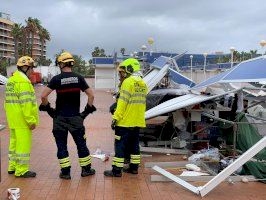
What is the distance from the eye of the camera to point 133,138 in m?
7.44

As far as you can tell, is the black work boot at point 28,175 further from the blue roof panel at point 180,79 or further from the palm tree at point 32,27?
the palm tree at point 32,27

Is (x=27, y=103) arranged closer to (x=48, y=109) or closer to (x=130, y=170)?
(x=48, y=109)

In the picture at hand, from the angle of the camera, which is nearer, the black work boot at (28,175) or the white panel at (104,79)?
the black work boot at (28,175)

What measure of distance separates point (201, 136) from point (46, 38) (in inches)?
3554

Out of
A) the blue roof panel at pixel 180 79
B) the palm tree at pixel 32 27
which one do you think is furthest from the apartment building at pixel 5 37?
the blue roof panel at pixel 180 79

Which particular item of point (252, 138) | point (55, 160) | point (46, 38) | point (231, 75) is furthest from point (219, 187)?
point (46, 38)

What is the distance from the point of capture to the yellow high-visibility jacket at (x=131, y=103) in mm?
7121

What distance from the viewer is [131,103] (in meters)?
7.23

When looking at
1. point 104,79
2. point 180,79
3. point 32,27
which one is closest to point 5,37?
point 32,27

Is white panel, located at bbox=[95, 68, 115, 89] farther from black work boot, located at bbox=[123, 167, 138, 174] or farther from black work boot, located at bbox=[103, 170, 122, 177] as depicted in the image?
black work boot, located at bbox=[103, 170, 122, 177]

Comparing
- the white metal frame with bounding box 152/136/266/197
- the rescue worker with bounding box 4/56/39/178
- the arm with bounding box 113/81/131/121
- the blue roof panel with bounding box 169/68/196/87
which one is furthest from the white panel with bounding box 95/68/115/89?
the white metal frame with bounding box 152/136/266/197

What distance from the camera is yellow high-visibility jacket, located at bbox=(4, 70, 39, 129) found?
6852mm

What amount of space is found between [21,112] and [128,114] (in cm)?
177

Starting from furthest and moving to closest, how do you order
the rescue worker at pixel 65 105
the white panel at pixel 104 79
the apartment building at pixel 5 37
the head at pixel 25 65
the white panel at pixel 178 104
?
the apartment building at pixel 5 37 → the white panel at pixel 104 79 → the white panel at pixel 178 104 → the head at pixel 25 65 → the rescue worker at pixel 65 105
